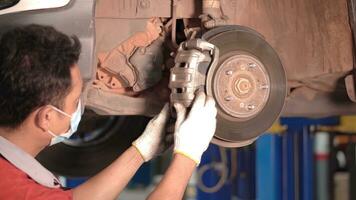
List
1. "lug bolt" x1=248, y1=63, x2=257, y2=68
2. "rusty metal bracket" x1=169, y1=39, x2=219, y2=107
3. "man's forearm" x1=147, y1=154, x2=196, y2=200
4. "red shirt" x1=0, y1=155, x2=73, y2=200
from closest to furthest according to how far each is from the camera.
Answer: "red shirt" x1=0, y1=155, x2=73, y2=200
"man's forearm" x1=147, y1=154, x2=196, y2=200
"rusty metal bracket" x1=169, y1=39, x2=219, y2=107
"lug bolt" x1=248, y1=63, x2=257, y2=68

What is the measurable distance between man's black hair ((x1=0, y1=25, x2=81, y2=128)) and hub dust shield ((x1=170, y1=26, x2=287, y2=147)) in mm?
276

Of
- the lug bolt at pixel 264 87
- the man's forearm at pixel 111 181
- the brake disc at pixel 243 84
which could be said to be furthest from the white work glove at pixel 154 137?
the lug bolt at pixel 264 87

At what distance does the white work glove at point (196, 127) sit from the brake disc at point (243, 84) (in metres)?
0.06

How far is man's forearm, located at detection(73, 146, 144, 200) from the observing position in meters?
1.33

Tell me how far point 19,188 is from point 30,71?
21 cm

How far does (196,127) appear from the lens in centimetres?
122

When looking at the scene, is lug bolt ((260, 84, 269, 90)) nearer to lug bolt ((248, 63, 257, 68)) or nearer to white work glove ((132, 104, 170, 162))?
lug bolt ((248, 63, 257, 68))

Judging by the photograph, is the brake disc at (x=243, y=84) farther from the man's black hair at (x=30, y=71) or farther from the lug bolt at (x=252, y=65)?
the man's black hair at (x=30, y=71)

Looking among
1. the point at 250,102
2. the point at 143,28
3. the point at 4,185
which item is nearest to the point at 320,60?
the point at 250,102

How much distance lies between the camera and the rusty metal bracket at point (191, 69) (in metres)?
1.26

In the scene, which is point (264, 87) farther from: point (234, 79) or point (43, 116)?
point (43, 116)

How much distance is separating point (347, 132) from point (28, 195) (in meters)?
1.97

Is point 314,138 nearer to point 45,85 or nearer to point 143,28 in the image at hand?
point 143,28

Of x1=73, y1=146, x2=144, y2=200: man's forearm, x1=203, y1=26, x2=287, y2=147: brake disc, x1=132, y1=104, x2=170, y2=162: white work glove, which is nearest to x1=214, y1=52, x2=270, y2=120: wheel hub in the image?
x1=203, y1=26, x2=287, y2=147: brake disc
